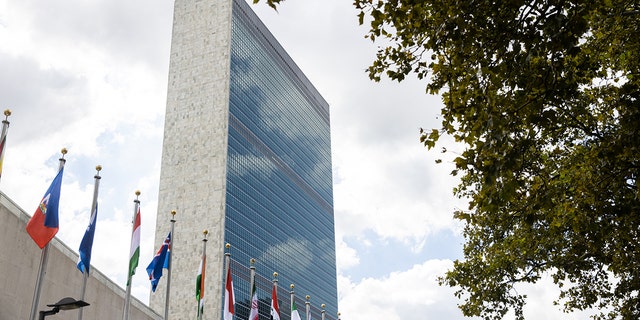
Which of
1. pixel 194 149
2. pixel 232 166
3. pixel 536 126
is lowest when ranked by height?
pixel 536 126

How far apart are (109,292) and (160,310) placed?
230ft

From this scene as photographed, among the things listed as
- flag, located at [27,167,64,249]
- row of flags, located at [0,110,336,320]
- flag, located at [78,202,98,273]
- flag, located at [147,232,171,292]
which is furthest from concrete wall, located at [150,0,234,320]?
flag, located at [27,167,64,249]

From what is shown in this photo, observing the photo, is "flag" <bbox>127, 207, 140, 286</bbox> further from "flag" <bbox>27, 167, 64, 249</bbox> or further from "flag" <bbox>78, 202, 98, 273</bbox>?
"flag" <bbox>27, 167, 64, 249</bbox>

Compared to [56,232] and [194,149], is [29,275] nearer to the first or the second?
[56,232]

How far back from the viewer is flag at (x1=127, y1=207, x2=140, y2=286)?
82.2 feet

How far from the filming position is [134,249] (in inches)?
1005

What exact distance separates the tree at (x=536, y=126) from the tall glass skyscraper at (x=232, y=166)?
72160 millimetres

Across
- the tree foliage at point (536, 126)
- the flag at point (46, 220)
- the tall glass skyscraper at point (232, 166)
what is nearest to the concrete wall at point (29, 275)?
the flag at point (46, 220)

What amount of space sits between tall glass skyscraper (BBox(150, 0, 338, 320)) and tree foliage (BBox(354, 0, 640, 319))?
237 ft

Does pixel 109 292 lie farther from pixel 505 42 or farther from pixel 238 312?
pixel 238 312

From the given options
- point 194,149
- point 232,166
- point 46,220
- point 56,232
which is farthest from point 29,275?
point 194,149

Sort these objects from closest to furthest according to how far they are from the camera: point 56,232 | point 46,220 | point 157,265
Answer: point 46,220, point 56,232, point 157,265

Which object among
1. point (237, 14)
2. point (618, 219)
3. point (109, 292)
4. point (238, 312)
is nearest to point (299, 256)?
point (238, 312)

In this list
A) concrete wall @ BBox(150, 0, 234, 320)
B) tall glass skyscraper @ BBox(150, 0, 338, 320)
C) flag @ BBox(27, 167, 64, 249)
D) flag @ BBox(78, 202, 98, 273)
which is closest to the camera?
flag @ BBox(27, 167, 64, 249)
